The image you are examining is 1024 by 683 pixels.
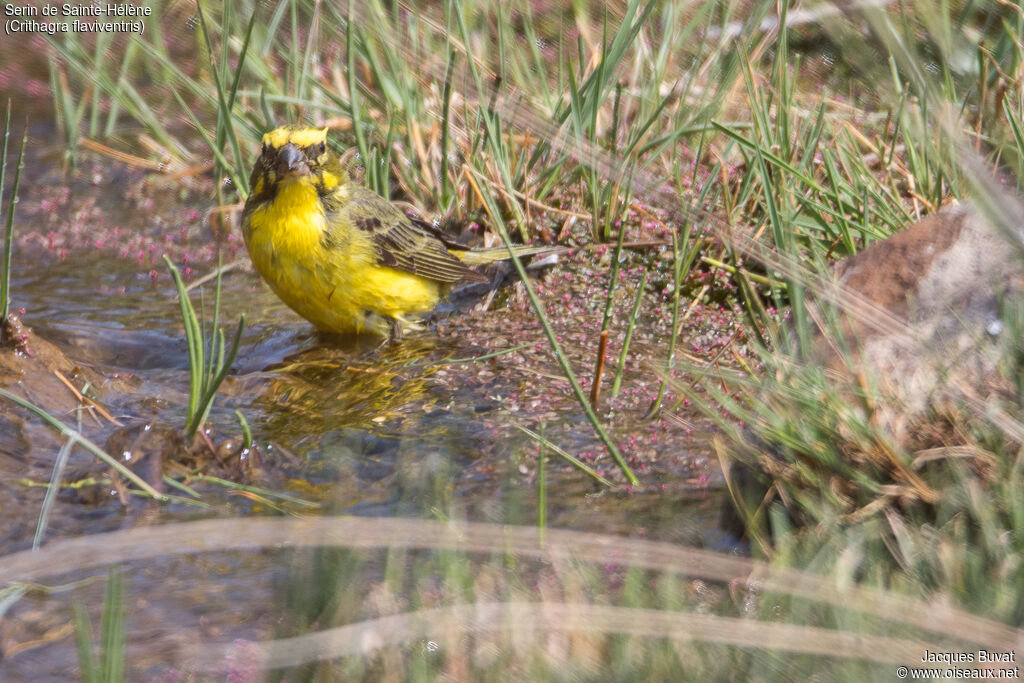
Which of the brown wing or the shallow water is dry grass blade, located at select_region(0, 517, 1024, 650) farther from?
the brown wing

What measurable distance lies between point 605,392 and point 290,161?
1.87 meters

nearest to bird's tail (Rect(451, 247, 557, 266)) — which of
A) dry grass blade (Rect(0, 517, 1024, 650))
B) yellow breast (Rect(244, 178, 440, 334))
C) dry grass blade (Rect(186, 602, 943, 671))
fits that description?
yellow breast (Rect(244, 178, 440, 334))

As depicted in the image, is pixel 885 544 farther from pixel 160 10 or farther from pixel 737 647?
pixel 160 10

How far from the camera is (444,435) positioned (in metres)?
3.80

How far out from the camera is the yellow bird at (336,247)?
492 centimetres

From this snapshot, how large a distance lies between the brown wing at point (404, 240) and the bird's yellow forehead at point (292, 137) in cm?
34

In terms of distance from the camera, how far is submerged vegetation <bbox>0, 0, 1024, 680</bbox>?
1.77 meters

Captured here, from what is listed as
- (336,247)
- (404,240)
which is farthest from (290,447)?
(404,240)

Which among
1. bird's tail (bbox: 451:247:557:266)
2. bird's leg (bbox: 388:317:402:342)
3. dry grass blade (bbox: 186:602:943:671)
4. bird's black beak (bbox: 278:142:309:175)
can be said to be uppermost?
dry grass blade (bbox: 186:602:943:671)

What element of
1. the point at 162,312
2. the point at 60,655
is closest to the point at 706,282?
the point at 162,312

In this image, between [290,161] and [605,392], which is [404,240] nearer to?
[290,161]

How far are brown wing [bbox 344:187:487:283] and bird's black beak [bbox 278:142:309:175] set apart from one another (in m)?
0.33

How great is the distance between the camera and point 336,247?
504cm

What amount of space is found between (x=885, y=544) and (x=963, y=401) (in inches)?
14.4
